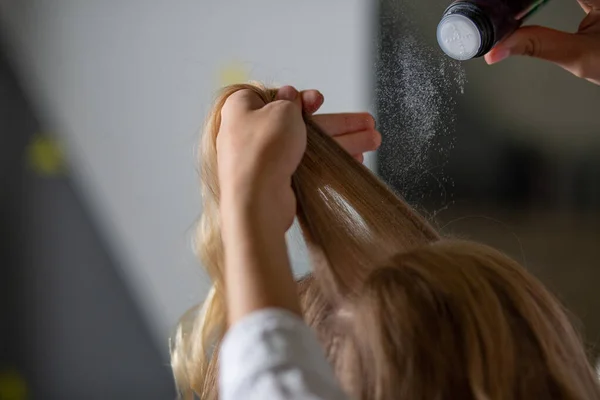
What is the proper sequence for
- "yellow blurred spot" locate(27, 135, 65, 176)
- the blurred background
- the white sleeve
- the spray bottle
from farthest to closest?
"yellow blurred spot" locate(27, 135, 65, 176) < the blurred background < the spray bottle < the white sleeve

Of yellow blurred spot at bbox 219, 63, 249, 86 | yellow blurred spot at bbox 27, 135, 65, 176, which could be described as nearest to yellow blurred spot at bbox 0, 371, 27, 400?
yellow blurred spot at bbox 27, 135, 65, 176

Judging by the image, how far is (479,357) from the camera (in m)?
0.46

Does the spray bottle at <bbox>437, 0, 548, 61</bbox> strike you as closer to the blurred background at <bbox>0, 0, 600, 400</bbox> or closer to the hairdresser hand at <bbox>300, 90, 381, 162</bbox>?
the hairdresser hand at <bbox>300, 90, 381, 162</bbox>

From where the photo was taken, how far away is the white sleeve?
40cm

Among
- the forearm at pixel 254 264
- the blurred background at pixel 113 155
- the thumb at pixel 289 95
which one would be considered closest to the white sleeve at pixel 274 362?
the forearm at pixel 254 264

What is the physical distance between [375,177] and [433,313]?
0.42 feet

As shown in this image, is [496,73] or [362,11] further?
[362,11]

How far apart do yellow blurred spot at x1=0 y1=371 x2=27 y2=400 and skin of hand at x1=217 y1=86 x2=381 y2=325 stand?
4.10 feet

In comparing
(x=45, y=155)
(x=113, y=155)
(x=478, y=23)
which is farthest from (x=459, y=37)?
(x=45, y=155)

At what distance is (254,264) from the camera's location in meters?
0.44

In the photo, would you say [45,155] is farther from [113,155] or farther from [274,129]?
[274,129]

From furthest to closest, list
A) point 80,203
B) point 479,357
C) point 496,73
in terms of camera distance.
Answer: point 80,203 < point 496,73 < point 479,357

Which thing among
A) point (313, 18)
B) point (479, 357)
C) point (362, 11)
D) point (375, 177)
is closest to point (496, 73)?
point (375, 177)

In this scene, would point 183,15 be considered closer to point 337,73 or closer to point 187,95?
point 187,95
